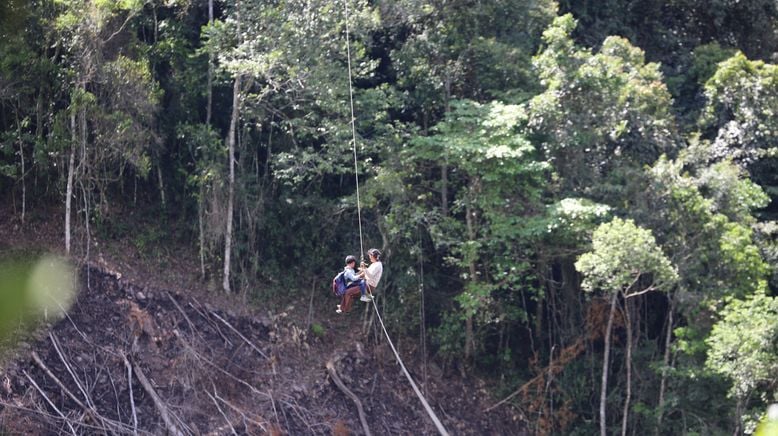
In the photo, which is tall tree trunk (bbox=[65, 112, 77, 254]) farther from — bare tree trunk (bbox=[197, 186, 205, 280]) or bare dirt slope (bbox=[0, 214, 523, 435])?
bare tree trunk (bbox=[197, 186, 205, 280])

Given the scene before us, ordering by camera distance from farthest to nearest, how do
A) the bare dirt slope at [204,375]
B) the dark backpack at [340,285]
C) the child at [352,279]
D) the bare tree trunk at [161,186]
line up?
the bare tree trunk at [161,186]
the bare dirt slope at [204,375]
the dark backpack at [340,285]
the child at [352,279]

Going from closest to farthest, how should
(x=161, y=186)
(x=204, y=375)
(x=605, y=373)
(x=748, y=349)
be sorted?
1. (x=748, y=349)
2. (x=204, y=375)
3. (x=605, y=373)
4. (x=161, y=186)

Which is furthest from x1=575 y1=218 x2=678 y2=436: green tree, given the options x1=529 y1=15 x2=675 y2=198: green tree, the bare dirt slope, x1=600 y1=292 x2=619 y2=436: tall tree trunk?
the bare dirt slope

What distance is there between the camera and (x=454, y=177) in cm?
1769

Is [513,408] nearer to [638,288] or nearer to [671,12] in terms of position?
[638,288]

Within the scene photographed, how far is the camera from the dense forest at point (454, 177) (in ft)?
53.4

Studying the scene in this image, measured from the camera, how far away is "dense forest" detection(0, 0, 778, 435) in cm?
1627

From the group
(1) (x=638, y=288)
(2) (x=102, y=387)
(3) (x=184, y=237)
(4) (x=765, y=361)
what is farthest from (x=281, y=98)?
(4) (x=765, y=361)

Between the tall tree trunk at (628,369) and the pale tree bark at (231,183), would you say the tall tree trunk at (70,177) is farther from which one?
the tall tree trunk at (628,369)

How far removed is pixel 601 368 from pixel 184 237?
718cm

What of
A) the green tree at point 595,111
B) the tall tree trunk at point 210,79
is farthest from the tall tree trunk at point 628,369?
the tall tree trunk at point 210,79

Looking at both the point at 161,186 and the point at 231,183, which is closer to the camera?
the point at 231,183

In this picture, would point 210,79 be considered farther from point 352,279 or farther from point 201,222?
point 352,279

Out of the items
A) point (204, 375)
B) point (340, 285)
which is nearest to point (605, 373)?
point (204, 375)
